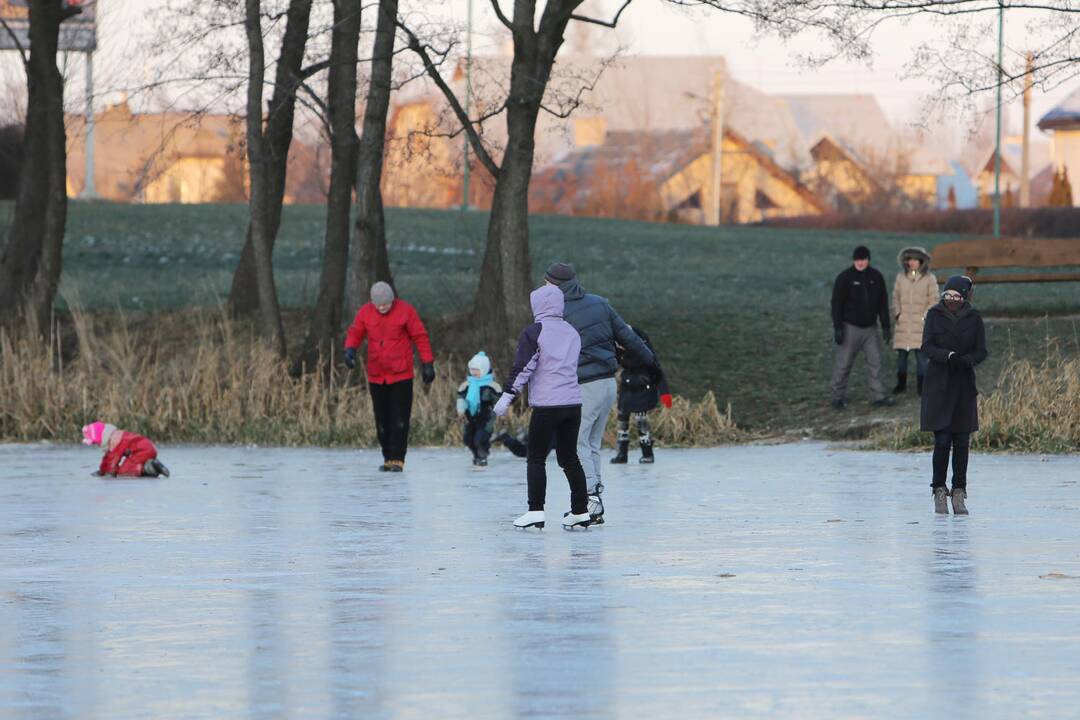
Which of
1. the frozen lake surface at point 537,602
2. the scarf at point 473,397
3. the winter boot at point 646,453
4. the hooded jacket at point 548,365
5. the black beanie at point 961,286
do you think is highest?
the black beanie at point 961,286

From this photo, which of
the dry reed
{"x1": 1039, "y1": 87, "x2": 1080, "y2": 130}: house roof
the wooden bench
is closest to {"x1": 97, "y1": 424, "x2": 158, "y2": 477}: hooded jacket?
the dry reed

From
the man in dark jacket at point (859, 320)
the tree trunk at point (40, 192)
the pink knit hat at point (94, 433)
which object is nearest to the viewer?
the pink knit hat at point (94, 433)

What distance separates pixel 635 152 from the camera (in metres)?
105

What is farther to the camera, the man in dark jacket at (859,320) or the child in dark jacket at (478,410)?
the man in dark jacket at (859,320)

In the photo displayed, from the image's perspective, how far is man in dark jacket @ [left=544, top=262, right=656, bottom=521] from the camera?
1413 centimetres

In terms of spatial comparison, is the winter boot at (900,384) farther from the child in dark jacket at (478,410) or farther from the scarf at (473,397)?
the scarf at (473,397)

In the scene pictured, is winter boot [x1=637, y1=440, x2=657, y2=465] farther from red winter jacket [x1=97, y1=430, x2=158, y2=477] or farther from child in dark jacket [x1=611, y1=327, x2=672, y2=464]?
red winter jacket [x1=97, y1=430, x2=158, y2=477]

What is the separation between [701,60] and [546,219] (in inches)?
2723

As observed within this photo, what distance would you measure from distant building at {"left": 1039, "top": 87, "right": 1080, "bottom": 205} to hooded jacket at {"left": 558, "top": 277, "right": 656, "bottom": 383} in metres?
67.2

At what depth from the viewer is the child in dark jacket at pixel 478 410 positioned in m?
18.9

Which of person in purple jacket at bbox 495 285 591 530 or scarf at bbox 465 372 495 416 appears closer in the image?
person in purple jacket at bbox 495 285 591 530

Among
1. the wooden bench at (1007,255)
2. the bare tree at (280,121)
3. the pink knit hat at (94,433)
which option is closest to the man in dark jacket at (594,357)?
the pink knit hat at (94,433)

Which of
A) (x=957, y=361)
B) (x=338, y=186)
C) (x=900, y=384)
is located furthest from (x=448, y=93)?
(x=957, y=361)

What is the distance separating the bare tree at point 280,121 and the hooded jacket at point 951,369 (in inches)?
545
